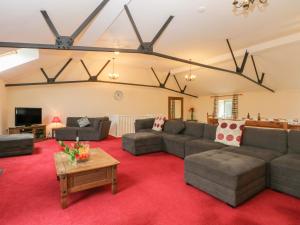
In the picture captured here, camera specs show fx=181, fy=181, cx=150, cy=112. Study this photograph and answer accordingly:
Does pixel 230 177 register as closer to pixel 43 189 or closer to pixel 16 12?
pixel 43 189

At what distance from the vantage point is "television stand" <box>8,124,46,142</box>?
561 cm

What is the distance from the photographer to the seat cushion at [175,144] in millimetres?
4199

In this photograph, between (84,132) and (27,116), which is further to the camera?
(84,132)

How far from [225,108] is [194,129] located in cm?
488

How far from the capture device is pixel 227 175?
2.28 m

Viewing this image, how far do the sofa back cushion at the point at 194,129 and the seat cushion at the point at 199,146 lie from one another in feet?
1.93

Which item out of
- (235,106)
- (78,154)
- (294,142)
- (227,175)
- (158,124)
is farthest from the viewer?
(235,106)

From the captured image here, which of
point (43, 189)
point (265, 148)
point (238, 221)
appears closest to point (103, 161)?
point (43, 189)

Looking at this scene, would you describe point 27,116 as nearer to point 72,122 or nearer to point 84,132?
point 72,122

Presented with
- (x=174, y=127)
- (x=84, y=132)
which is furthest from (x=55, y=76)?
(x=174, y=127)

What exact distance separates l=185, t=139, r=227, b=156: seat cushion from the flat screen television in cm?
523

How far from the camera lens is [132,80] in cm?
816

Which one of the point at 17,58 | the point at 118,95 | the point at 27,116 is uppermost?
the point at 17,58

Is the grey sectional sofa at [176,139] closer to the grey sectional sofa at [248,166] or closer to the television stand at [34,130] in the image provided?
the grey sectional sofa at [248,166]
